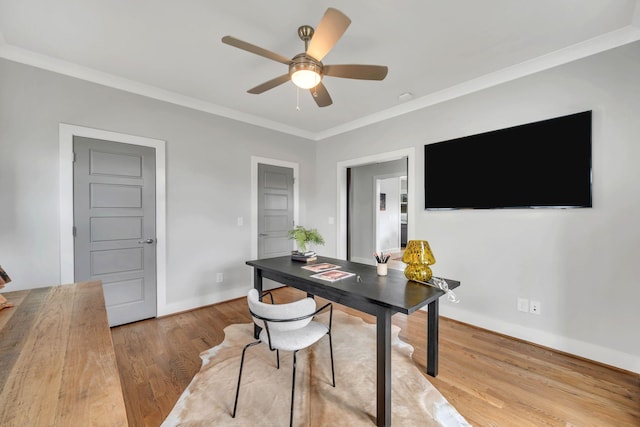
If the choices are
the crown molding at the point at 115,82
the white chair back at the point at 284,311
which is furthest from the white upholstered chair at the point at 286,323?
the crown molding at the point at 115,82

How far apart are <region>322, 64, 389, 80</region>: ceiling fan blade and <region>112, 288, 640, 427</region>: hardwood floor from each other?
7.46 feet

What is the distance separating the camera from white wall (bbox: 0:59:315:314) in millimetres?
2279

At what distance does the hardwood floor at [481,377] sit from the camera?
160 centimetres

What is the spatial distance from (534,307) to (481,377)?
0.98m

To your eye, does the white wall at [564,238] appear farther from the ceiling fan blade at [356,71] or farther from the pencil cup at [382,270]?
the ceiling fan blade at [356,71]

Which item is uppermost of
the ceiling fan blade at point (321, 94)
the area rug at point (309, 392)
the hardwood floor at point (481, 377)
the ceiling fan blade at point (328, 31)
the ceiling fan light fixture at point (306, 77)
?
the ceiling fan blade at point (328, 31)

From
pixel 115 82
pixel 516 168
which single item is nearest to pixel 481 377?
pixel 516 168

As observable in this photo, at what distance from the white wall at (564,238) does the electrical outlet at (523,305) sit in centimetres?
5

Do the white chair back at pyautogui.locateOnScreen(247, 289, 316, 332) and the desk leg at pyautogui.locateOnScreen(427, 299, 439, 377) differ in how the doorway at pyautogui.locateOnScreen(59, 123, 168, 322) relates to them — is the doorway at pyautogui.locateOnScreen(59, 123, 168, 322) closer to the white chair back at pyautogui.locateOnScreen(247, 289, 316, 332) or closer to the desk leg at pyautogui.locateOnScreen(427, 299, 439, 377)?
the white chair back at pyautogui.locateOnScreen(247, 289, 316, 332)

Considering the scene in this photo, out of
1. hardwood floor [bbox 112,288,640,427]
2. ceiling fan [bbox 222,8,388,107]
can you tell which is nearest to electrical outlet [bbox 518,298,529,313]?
hardwood floor [bbox 112,288,640,427]

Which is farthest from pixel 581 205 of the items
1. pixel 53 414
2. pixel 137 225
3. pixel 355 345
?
pixel 137 225

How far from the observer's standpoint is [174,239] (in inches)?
123

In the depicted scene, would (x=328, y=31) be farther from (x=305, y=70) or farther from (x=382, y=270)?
(x=382, y=270)

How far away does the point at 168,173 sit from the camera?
3080 mm
